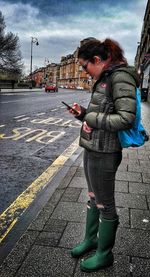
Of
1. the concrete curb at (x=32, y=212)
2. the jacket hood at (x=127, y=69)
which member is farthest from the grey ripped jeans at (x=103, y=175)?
the concrete curb at (x=32, y=212)

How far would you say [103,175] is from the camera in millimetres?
2578

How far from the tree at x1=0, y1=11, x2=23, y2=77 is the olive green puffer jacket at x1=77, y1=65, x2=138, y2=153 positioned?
58675 mm

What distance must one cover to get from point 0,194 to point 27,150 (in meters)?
2.87

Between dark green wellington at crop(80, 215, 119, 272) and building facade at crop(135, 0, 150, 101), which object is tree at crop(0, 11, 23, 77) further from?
dark green wellington at crop(80, 215, 119, 272)

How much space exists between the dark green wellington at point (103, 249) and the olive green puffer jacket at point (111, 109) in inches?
24.2

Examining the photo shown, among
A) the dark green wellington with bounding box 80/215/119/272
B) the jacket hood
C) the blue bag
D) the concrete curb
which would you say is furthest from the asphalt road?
the jacket hood

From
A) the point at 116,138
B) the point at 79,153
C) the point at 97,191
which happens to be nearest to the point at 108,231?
the point at 97,191

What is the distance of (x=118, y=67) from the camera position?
2438 mm

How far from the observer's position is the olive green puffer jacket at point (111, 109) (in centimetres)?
234

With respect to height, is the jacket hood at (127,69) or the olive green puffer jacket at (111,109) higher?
the jacket hood at (127,69)

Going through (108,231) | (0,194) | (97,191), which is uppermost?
(97,191)

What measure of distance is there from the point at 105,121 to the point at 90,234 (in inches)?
44.3

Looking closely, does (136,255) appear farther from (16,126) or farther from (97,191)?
(16,126)

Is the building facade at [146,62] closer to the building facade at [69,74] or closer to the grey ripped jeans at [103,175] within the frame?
the grey ripped jeans at [103,175]
